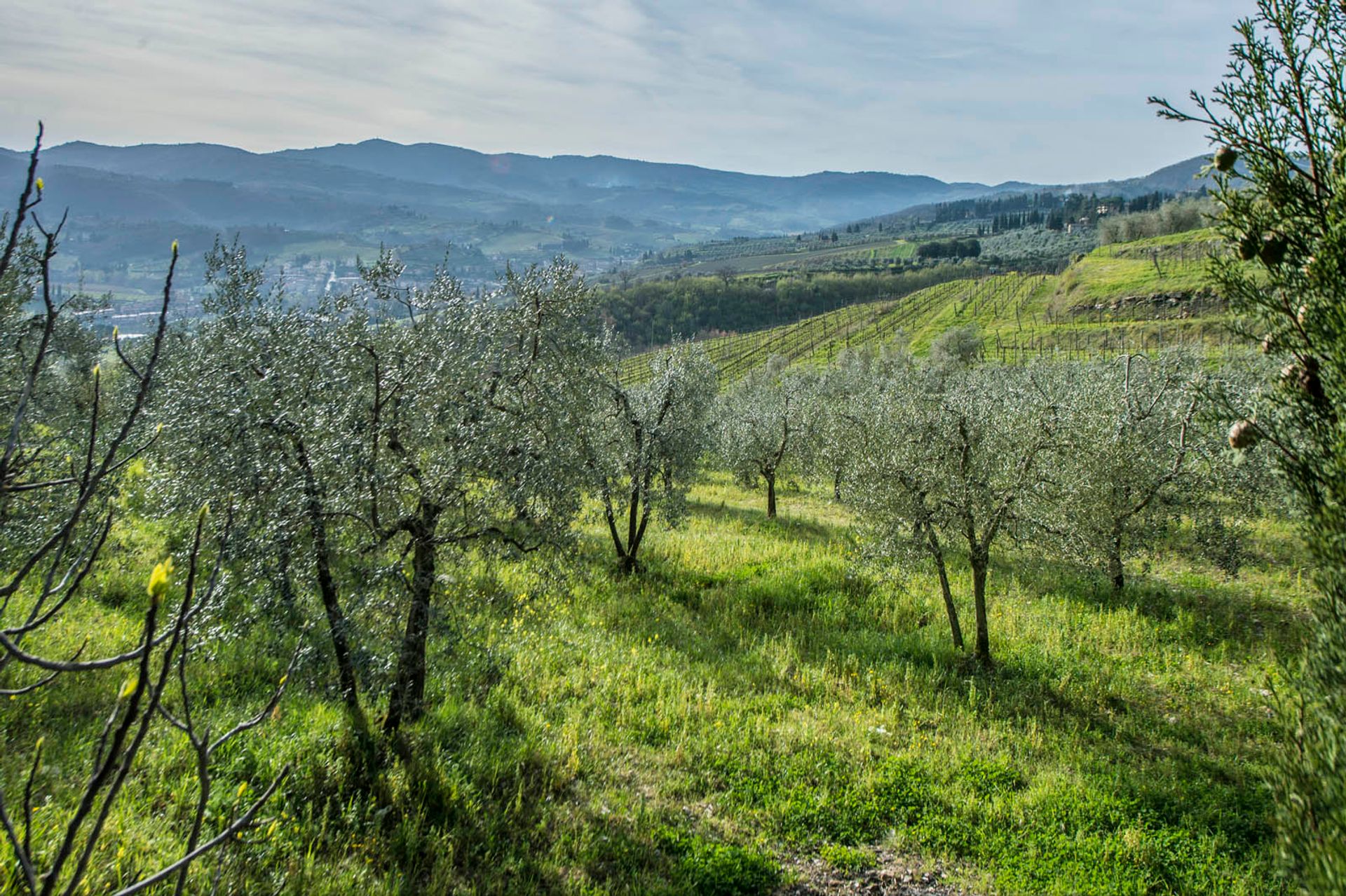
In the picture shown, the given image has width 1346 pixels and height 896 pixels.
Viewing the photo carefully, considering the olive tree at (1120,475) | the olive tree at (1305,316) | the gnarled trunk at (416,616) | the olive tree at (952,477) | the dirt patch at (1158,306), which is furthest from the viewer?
the dirt patch at (1158,306)

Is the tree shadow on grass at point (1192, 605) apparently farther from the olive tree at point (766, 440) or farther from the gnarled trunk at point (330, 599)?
the gnarled trunk at point (330, 599)

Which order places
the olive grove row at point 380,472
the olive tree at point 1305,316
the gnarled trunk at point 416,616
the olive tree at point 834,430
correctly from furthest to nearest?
the olive tree at point 834,430
the gnarled trunk at point 416,616
the olive grove row at point 380,472
the olive tree at point 1305,316

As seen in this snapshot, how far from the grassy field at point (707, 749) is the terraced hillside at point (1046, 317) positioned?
6302cm

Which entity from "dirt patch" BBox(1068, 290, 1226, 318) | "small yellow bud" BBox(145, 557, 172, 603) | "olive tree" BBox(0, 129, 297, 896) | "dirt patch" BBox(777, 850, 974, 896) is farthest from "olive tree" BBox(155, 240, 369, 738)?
"dirt patch" BBox(1068, 290, 1226, 318)

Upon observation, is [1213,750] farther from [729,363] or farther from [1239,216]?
[729,363]

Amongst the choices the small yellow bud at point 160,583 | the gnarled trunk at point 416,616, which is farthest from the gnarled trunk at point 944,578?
the small yellow bud at point 160,583

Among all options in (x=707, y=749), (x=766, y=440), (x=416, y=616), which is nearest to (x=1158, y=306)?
(x=766, y=440)

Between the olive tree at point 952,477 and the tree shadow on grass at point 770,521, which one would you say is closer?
the olive tree at point 952,477

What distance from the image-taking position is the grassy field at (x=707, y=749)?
26.6ft

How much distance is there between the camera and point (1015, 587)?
802 inches

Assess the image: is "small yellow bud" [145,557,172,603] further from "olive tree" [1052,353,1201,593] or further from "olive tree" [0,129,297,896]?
"olive tree" [1052,353,1201,593]

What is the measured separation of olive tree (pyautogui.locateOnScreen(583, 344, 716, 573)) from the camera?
21.1 m

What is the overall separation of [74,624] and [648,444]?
49.0 feet

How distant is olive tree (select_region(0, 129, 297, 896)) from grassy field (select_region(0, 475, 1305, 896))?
0.95ft
